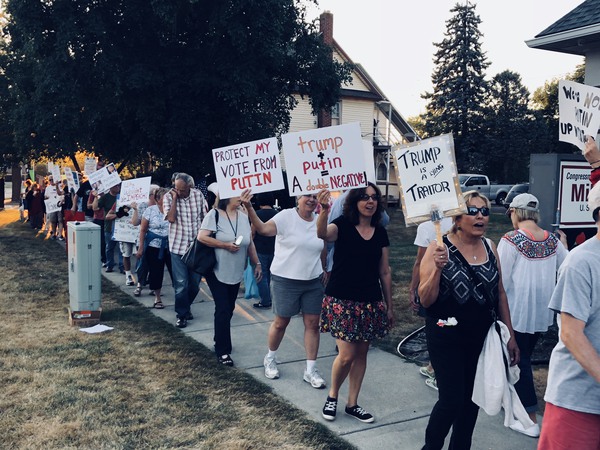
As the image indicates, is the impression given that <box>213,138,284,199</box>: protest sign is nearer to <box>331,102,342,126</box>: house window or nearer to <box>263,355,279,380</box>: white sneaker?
<box>263,355,279,380</box>: white sneaker

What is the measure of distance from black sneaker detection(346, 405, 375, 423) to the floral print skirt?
59 cm

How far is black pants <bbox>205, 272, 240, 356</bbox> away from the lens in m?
6.04

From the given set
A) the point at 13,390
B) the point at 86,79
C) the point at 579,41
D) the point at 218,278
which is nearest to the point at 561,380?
the point at 218,278

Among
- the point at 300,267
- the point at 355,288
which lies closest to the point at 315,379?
the point at 300,267

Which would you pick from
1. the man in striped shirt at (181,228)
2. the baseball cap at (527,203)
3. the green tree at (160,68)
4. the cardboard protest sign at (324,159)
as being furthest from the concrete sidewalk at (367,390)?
the green tree at (160,68)

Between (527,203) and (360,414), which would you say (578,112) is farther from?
(360,414)

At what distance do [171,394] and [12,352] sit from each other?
2.26 metres

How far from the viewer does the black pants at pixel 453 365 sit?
11.6 feet

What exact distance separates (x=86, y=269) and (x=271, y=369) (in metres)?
3.14

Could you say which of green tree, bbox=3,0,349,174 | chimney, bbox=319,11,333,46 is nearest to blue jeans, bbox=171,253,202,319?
green tree, bbox=3,0,349,174

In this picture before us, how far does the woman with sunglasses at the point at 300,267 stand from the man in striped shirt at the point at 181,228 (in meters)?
2.27

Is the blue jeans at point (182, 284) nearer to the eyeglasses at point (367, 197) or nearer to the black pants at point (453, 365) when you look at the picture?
the eyeglasses at point (367, 197)

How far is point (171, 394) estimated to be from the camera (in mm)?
5184

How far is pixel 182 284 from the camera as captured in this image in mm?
7492
